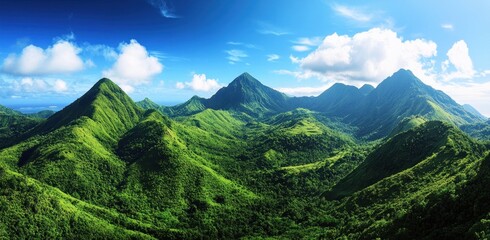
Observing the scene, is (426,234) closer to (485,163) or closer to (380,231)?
(380,231)

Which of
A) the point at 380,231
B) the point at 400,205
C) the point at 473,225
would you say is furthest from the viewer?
the point at 400,205

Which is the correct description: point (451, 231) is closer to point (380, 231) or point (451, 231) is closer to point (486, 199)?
point (486, 199)

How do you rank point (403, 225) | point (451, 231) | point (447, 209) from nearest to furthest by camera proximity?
1. point (451, 231)
2. point (447, 209)
3. point (403, 225)

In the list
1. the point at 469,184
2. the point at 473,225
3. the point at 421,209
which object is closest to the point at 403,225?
the point at 421,209

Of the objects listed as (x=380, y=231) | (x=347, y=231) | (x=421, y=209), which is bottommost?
(x=347, y=231)

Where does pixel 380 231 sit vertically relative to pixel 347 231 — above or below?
above

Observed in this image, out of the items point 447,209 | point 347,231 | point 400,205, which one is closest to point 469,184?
point 447,209

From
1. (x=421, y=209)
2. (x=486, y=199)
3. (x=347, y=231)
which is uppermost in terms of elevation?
(x=486, y=199)

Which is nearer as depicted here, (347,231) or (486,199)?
(486,199)

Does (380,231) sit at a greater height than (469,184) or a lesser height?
lesser
